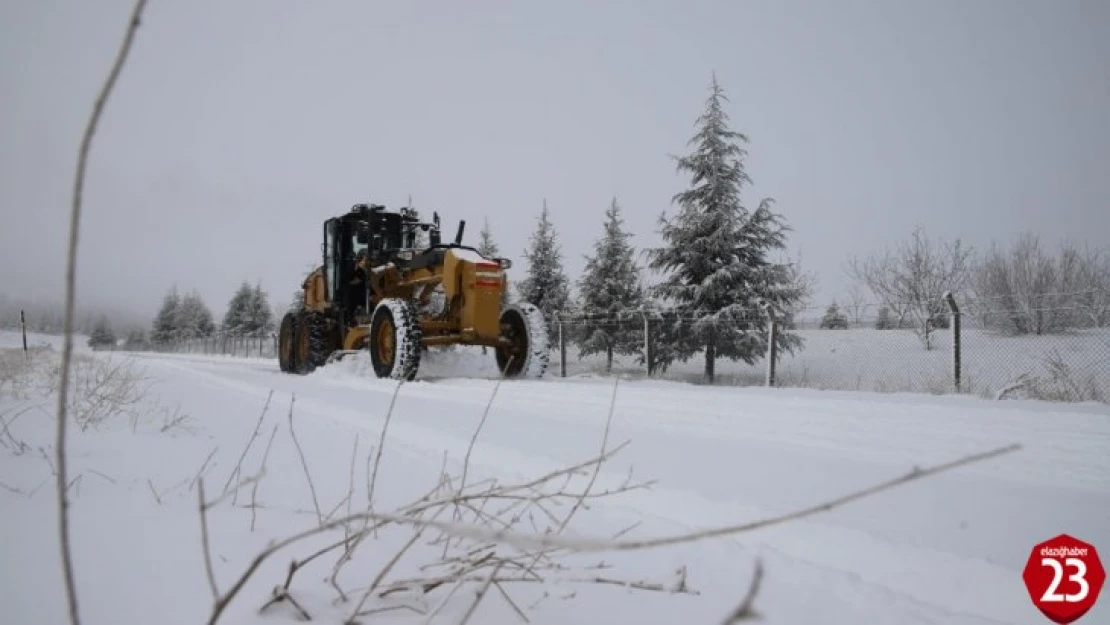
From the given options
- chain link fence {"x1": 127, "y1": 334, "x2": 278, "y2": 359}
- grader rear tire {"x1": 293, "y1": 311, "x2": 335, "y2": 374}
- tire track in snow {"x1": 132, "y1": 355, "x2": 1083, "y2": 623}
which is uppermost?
grader rear tire {"x1": 293, "y1": 311, "x2": 335, "y2": 374}

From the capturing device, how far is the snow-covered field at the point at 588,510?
3.59ft

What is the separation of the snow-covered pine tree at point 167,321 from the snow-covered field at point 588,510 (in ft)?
233

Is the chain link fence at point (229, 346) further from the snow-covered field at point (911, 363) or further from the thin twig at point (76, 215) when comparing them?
the thin twig at point (76, 215)

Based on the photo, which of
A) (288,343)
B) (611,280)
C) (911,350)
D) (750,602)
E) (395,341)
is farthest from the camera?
(611,280)

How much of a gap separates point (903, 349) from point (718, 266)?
5567mm

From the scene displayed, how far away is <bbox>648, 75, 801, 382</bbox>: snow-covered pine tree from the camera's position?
1453cm

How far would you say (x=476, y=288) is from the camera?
27.7ft

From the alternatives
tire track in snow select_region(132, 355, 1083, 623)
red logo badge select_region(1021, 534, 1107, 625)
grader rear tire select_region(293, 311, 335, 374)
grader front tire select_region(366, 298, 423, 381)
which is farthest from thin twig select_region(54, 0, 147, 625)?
grader rear tire select_region(293, 311, 335, 374)

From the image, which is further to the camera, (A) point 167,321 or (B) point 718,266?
(A) point 167,321

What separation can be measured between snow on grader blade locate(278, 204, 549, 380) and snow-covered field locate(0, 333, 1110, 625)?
4.52m

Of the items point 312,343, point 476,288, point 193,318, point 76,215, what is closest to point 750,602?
point 76,215

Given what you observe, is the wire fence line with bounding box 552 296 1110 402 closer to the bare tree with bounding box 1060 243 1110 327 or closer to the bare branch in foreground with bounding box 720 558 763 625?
the bare tree with bounding box 1060 243 1110 327

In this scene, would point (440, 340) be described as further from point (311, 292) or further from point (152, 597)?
point (152, 597)

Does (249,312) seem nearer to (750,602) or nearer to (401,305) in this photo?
(401,305)
